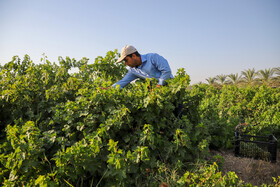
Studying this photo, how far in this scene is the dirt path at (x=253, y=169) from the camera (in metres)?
2.87

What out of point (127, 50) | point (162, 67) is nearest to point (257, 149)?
point (162, 67)

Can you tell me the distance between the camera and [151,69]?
3.48 metres

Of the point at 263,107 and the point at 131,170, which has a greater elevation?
the point at 263,107

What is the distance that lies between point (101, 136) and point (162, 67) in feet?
5.02

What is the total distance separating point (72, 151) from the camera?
2035 millimetres

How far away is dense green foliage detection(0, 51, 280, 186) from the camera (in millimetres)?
2100

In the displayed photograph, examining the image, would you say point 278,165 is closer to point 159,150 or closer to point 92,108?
point 159,150

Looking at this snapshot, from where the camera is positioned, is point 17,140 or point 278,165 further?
point 278,165

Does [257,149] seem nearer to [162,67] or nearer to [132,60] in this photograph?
[162,67]

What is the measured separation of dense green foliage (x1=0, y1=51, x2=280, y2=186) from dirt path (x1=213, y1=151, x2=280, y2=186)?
595 mm

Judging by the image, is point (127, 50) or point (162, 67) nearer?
point (162, 67)

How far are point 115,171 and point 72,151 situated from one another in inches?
19.6

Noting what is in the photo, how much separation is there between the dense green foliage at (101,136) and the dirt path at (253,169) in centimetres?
60

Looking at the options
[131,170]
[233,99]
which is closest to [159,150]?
[131,170]
